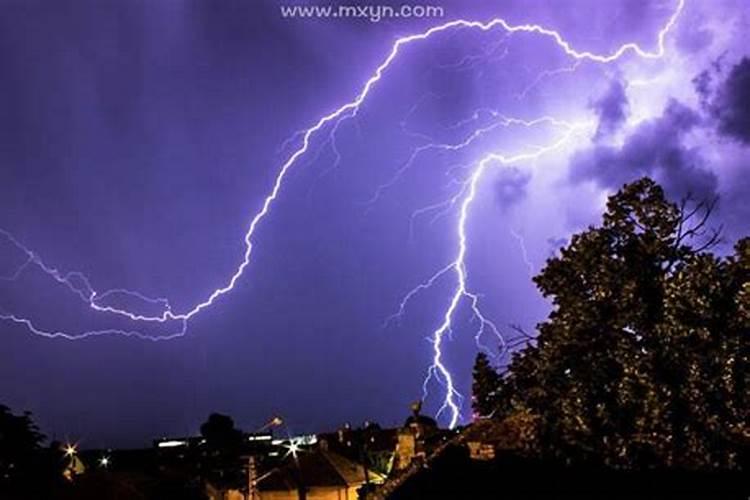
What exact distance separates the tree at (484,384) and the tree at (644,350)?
225 centimetres

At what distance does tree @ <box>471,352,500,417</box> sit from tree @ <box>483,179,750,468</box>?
225 cm

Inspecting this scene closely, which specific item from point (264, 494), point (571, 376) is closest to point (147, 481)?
point (264, 494)

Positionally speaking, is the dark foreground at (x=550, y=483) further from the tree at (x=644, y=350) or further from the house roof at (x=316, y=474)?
the house roof at (x=316, y=474)

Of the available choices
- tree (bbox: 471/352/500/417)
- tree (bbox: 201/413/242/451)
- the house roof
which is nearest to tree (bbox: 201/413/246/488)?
tree (bbox: 201/413/242/451)

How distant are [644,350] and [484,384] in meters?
4.90

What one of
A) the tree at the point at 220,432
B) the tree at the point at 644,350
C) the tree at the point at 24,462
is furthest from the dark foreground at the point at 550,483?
the tree at the point at 220,432

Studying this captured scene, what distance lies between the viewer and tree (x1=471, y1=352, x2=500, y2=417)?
17016 millimetres

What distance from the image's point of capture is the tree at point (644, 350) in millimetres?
12102

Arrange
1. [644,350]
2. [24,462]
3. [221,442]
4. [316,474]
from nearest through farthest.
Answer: [644,350] → [24,462] → [316,474] → [221,442]

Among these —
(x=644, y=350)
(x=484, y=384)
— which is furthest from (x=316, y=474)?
(x=644, y=350)

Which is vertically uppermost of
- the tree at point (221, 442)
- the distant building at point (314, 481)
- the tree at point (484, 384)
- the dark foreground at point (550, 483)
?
the tree at point (221, 442)

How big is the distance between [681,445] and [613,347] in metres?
1.84

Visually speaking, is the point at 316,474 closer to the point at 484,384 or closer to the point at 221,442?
the point at 484,384

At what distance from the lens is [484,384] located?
17094mm
